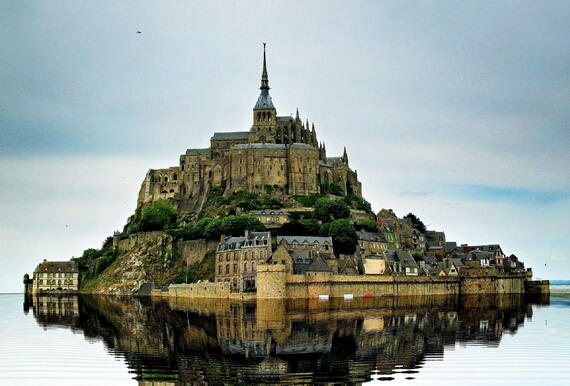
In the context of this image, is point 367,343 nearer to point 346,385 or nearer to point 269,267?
point 346,385

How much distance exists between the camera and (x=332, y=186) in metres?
109

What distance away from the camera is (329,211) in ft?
317

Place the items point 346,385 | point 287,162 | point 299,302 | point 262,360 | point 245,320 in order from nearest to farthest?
point 346,385 → point 262,360 → point 245,320 → point 299,302 → point 287,162

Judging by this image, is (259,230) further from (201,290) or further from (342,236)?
(201,290)

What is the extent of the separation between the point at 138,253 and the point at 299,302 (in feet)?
126

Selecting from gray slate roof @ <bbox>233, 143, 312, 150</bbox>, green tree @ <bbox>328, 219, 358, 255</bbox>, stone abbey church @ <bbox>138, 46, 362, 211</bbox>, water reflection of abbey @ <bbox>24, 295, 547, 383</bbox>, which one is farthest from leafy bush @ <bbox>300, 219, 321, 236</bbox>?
water reflection of abbey @ <bbox>24, 295, 547, 383</bbox>

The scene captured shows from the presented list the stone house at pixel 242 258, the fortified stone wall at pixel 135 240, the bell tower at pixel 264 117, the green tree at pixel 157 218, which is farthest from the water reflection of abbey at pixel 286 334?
the bell tower at pixel 264 117

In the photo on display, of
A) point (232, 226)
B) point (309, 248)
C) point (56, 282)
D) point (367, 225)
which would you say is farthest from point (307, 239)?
point (56, 282)

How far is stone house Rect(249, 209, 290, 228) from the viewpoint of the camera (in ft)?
306

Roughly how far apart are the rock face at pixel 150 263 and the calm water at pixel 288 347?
3214cm

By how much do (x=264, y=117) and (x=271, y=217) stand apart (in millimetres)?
26927

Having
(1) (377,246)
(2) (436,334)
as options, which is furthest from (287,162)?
(2) (436,334)

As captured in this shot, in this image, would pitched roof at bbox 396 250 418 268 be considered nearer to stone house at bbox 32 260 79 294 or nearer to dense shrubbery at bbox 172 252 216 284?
dense shrubbery at bbox 172 252 216 284

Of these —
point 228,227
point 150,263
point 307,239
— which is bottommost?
point 150,263
